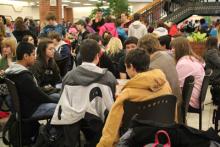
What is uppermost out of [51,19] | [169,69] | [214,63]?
[51,19]

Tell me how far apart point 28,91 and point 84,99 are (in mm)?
655

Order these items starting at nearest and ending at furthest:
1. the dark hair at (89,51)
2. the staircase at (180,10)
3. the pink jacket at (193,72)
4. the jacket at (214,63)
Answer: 1. the dark hair at (89,51)
2. the pink jacket at (193,72)
3. the jacket at (214,63)
4. the staircase at (180,10)

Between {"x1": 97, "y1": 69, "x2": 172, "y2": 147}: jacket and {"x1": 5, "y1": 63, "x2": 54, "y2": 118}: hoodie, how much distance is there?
118cm

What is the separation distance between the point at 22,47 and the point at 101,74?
3.62ft

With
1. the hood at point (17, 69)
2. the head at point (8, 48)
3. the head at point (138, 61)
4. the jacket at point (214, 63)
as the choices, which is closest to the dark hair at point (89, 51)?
the head at point (138, 61)

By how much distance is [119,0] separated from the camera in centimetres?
1441

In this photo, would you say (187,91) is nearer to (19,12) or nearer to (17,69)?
(17,69)

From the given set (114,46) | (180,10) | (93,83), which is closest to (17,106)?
(93,83)

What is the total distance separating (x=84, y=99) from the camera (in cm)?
307

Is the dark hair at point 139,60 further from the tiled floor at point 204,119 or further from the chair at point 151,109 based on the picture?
the tiled floor at point 204,119

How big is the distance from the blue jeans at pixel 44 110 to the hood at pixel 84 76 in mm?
577

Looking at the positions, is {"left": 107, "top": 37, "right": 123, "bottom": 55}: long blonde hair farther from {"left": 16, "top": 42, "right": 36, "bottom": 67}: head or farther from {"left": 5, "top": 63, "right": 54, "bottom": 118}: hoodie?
{"left": 5, "top": 63, "right": 54, "bottom": 118}: hoodie

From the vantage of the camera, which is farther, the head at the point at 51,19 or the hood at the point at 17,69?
the head at the point at 51,19

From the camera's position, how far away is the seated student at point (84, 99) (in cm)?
306
